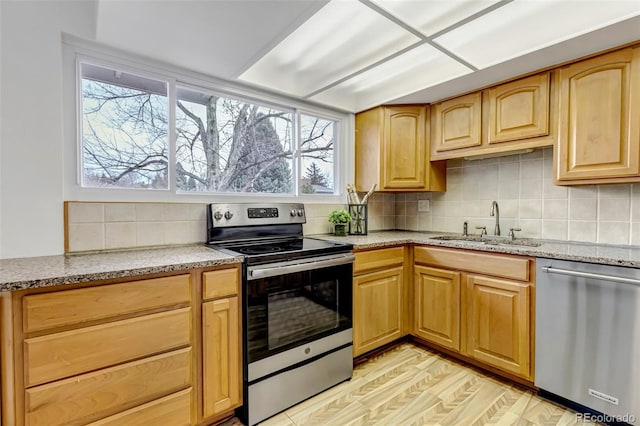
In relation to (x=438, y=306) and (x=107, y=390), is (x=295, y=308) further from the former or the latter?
(x=438, y=306)

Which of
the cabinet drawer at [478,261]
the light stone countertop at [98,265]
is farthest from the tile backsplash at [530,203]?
the light stone countertop at [98,265]

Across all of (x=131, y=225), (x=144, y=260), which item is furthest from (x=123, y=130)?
(x=144, y=260)

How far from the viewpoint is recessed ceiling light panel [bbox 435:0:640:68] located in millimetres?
1457

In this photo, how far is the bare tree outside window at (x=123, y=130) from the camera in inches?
→ 68.9

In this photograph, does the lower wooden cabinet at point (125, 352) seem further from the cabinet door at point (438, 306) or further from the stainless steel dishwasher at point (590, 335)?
the stainless steel dishwasher at point (590, 335)

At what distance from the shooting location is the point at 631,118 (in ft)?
5.43

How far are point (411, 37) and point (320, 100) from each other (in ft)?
3.28

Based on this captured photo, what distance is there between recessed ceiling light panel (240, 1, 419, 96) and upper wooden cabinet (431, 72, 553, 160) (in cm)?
87

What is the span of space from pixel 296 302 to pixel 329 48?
1.56 metres

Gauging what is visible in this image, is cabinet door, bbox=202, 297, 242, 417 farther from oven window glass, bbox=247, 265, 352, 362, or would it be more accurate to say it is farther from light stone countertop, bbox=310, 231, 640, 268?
light stone countertop, bbox=310, 231, 640, 268

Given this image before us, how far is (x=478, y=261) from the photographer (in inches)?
79.7

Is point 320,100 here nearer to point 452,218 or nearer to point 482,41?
point 482,41

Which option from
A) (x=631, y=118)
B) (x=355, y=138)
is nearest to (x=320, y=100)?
(x=355, y=138)

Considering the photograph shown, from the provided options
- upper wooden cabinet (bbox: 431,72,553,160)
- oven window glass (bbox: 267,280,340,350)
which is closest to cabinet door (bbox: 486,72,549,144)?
upper wooden cabinet (bbox: 431,72,553,160)
